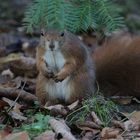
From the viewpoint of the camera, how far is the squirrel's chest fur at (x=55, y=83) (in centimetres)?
427

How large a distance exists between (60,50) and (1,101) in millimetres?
578

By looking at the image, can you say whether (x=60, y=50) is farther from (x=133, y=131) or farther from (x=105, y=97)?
(x=133, y=131)

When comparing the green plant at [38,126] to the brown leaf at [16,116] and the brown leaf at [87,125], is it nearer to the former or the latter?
the brown leaf at [16,116]

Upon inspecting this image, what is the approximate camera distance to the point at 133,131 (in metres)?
3.77

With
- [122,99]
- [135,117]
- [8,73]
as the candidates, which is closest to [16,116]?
[135,117]

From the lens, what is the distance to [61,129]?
11.9 feet

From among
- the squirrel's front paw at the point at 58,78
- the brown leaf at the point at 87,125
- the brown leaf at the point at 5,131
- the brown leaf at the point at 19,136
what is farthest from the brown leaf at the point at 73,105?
the brown leaf at the point at 19,136

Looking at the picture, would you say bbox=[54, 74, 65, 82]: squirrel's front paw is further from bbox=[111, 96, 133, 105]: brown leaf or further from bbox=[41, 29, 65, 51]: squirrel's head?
bbox=[111, 96, 133, 105]: brown leaf

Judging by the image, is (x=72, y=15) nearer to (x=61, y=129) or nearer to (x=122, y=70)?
(x=122, y=70)

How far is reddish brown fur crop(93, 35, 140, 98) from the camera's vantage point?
4582 millimetres

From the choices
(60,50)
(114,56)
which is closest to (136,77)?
(114,56)

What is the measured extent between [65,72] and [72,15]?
0.44 metres

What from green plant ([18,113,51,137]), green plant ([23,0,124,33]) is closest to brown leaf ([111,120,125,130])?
green plant ([18,113,51,137])

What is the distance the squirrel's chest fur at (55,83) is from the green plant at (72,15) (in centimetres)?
22
